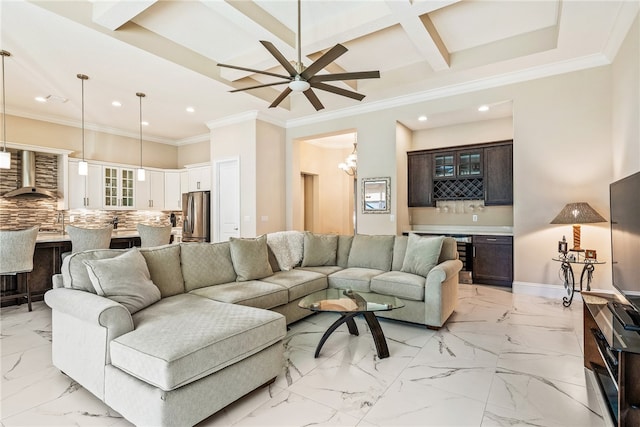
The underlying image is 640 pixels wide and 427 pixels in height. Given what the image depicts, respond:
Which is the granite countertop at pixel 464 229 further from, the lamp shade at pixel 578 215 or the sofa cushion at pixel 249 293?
the sofa cushion at pixel 249 293

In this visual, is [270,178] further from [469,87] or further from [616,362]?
[616,362]

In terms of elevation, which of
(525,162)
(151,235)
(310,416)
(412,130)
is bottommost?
(310,416)

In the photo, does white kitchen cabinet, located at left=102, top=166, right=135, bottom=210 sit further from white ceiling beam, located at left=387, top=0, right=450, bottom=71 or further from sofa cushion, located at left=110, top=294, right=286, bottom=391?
white ceiling beam, located at left=387, top=0, right=450, bottom=71

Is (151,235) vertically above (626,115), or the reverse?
(626,115)

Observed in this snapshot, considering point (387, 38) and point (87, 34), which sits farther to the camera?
point (387, 38)

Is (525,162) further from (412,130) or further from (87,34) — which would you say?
(87,34)

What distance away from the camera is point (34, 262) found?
14.4 feet

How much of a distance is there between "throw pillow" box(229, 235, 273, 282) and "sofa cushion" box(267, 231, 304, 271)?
389 millimetres

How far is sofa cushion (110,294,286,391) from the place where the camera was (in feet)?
5.47

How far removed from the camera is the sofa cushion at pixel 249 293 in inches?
112

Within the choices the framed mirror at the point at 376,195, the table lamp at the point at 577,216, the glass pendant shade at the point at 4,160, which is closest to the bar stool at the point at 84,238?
the glass pendant shade at the point at 4,160

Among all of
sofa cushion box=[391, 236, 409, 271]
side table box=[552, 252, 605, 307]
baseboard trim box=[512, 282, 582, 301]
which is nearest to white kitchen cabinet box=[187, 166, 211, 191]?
sofa cushion box=[391, 236, 409, 271]

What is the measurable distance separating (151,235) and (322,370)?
352 centimetres

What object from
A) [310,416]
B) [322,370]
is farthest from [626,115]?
[310,416]
